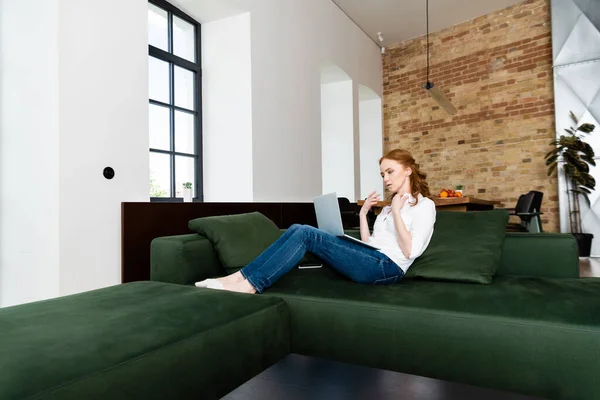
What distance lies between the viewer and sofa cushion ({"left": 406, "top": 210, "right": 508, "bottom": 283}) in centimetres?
200

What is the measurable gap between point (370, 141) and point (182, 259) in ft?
19.8

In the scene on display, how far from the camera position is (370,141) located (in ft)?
25.4

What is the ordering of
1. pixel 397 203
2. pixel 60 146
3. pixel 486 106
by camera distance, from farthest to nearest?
pixel 486 106 < pixel 60 146 < pixel 397 203

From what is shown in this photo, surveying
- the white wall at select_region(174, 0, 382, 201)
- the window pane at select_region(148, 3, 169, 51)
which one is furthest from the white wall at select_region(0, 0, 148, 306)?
the white wall at select_region(174, 0, 382, 201)

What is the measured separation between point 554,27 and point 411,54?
7.31 feet

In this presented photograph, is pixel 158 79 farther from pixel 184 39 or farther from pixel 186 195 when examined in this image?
pixel 186 195

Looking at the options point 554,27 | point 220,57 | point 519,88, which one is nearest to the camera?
point 220,57

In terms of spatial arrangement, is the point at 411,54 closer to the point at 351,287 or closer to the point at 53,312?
the point at 351,287

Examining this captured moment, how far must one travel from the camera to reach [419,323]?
158cm

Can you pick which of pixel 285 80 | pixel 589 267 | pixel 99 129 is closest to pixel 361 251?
pixel 99 129

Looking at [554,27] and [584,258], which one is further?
[554,27]

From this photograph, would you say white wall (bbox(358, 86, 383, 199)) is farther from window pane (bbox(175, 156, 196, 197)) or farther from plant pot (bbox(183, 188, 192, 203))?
plant pot (bbox(183, 188, 192, 203))

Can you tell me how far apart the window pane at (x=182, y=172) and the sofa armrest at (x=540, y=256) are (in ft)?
9.55

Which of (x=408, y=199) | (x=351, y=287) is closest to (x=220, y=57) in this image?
(x=408, y=199)
